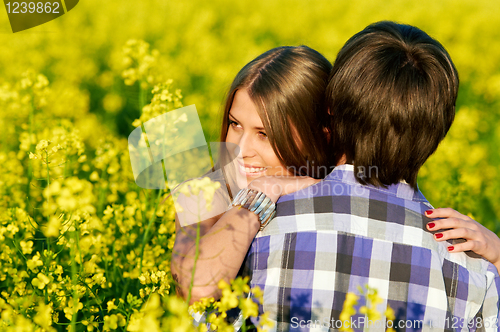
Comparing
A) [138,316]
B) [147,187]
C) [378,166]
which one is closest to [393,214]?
[378,166]

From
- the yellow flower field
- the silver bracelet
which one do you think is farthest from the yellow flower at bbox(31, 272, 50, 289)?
the silver bracelet

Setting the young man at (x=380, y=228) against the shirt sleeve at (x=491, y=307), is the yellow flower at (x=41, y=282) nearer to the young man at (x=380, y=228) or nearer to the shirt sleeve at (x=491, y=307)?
the young man at (x=380, y=228)

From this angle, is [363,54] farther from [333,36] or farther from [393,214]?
[333,36]

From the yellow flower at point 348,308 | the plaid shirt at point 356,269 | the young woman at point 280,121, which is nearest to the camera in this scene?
the yellow flower at point 348,308

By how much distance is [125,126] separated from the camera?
406 cm

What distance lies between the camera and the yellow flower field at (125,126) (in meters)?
1.42

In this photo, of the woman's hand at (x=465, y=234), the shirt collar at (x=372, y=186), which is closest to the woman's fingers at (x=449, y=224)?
the woman's hand at (x=465, y=234)

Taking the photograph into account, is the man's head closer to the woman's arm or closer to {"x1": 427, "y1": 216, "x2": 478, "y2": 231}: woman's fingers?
{"x1": 427, "y1": 216, "x2": 478, "y2": 231}: woman's fingers

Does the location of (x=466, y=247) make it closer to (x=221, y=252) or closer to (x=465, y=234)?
(x=465, y=234)

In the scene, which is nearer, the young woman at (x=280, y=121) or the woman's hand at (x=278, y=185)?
the woman's hand at (x=278, y=185)

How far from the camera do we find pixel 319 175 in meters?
1.66

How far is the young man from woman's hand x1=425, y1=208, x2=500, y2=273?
2 centimetres

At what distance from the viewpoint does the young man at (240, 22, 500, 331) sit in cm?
108

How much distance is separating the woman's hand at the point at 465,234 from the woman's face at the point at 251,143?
1.91ft
